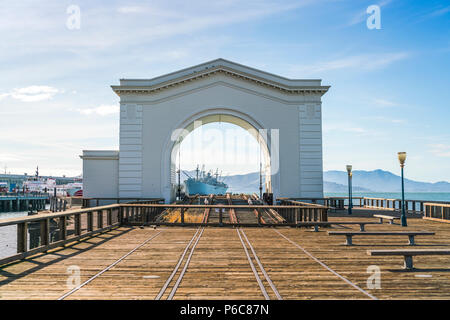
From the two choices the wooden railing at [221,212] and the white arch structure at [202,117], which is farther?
the white arch structure at [202,117]

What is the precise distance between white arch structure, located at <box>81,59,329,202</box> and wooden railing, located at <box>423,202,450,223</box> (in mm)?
9090

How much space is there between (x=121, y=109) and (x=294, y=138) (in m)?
14.3

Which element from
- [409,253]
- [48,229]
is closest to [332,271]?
[409,253]

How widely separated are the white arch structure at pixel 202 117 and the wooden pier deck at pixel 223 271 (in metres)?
18.0

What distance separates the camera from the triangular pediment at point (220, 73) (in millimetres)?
31609

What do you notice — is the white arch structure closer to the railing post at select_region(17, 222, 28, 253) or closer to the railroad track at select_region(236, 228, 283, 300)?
the railroad track at select_region(236, 228, 283, 300)

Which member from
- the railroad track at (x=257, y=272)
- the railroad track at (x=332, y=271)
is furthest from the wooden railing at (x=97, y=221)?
the railroad track at (x=332, y=271)

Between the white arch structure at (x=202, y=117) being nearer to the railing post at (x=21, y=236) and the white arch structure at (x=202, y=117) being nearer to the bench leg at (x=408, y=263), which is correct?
the railing post at (x=21, y=236)

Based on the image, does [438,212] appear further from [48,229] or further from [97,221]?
[48,229]

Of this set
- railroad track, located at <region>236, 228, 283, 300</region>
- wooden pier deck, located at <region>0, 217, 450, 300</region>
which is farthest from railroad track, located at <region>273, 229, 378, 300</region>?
railroad track, located at <region>236, 228, 283, 300</region>

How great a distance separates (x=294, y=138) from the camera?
1256 inches

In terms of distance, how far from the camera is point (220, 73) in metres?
32.0
